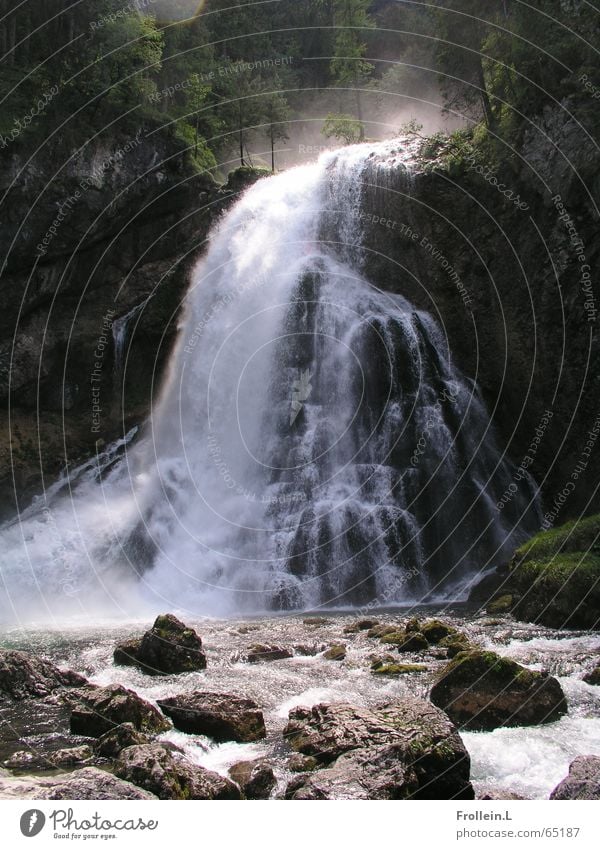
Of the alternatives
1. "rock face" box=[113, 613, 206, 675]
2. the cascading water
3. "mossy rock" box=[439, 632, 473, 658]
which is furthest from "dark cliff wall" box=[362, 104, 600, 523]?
"rock face" box=[113, 613, 206, 675]

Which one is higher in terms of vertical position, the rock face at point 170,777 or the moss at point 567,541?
the moss at point 567,541

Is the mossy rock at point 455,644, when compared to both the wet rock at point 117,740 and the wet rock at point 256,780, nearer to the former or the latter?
the wet rock at point 256,780

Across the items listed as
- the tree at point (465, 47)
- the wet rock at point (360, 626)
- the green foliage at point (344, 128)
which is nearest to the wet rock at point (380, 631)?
the wet rock at point (360, 626)

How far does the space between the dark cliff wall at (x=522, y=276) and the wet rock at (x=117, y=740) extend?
64.0 feet

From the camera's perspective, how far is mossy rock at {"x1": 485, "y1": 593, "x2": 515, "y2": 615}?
70.6 ft

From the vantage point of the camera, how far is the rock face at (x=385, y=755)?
9055mm

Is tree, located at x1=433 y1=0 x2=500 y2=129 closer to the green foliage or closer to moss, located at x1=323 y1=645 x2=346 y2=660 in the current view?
the green foliage

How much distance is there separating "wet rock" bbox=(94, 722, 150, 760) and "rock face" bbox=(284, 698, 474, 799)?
2331 mm

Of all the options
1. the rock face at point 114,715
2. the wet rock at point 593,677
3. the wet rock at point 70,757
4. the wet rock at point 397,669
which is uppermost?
the rock face at point 114,715

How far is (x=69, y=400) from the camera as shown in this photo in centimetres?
3541

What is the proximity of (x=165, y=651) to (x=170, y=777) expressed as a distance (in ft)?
22.2

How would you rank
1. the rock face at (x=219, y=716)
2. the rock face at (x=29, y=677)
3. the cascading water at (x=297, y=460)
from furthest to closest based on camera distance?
1. the cascading water at (x=297, y=460)
2. the rock face at (x=29, y=677)
3. the rock face at (x=219, y=716)

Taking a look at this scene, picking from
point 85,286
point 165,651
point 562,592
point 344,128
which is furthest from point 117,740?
point 344,128

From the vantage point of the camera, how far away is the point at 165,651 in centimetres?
1579
